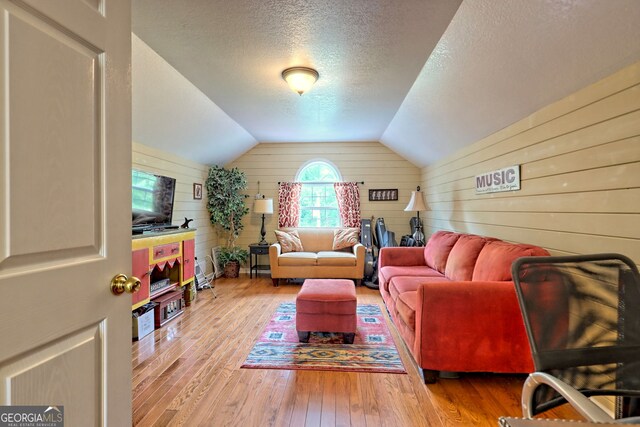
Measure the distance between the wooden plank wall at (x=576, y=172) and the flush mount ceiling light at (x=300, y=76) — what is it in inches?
72.9

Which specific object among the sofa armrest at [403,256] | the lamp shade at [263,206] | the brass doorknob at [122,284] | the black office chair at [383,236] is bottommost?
the sofa armrest at [403,256]

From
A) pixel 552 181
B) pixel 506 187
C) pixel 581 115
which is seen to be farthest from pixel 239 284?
pixel 581 115

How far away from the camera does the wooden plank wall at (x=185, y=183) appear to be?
11.9 ft

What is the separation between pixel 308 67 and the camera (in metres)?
2.78

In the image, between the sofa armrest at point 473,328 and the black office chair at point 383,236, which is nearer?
the sofa armrest at point 473,328

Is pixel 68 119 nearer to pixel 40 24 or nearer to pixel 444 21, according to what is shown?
pixel 40 24

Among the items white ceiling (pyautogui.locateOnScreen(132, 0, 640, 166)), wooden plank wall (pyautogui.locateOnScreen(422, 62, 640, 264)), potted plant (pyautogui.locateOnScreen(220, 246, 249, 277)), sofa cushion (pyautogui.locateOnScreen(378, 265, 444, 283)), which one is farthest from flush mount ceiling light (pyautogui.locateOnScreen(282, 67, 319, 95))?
potted plant (pyautogui.locateOnScreen(220, 246, 249, 277))

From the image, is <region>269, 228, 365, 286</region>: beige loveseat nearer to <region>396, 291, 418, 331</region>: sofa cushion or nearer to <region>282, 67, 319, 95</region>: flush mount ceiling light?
<region>396, 291, 418, 331</region>: sofa cushion

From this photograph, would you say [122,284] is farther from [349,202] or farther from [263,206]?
[349,202]

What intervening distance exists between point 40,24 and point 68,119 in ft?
0.70

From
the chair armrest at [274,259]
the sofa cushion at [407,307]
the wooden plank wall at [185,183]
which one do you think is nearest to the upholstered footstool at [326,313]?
the sofa cushion at [407,307]

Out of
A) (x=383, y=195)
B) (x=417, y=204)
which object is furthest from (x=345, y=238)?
(x=417, y=204)

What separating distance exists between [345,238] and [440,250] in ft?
6.75

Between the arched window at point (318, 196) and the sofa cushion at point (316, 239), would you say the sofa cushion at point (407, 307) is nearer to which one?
the sofa cushion at point (316, 239)
